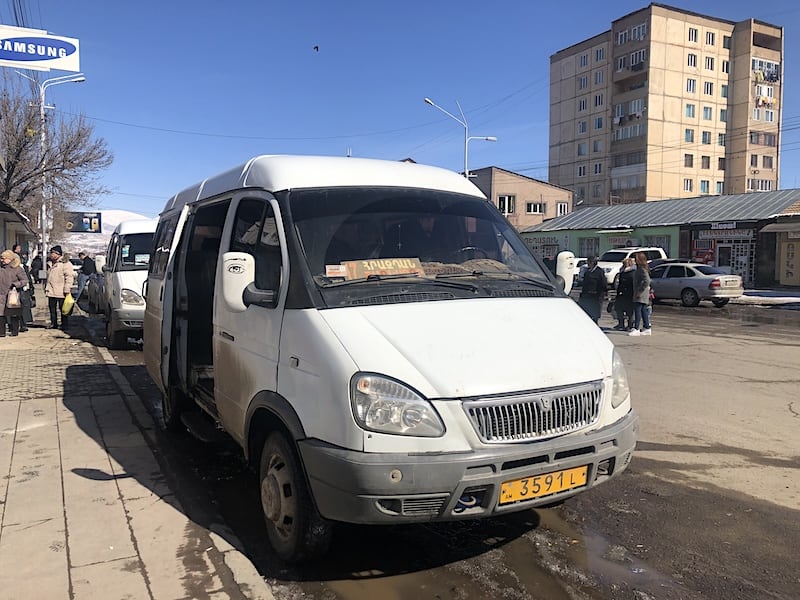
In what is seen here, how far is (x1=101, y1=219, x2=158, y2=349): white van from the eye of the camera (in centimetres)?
1130

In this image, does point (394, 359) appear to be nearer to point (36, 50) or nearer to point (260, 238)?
point (260, 238)

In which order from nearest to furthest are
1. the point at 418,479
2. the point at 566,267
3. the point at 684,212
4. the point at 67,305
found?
the point at 418,479 → the point at 566,267 → the point at 67,305 → the point at 684,212

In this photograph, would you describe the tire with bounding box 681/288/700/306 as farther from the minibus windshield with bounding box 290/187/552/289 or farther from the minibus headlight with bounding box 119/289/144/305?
the minibus windshield with bounding box 290/187/552/289

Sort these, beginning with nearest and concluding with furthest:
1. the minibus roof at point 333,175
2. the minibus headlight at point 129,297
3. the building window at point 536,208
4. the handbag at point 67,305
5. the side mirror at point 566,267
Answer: the minibus roof at point 333,175, the side mirror at point 566,267, the minibus headlight at point 129,297, the handbag at point 67,305, the building window at point 536,208

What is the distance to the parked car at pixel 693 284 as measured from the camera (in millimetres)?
22797

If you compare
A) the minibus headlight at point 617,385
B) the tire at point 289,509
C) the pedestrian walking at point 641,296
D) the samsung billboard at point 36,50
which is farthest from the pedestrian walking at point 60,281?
the minibus headlight at point 617,385

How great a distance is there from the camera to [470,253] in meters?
4.23

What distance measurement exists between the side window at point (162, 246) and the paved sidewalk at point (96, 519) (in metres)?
1.57

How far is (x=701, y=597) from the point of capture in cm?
328

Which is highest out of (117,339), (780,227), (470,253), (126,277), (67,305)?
(780,227)

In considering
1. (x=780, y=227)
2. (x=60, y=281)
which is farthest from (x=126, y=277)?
(x=780, y=227)

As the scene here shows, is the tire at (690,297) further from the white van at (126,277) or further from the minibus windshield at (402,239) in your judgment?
the minibus windshield at (402,239)

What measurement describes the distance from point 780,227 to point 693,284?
13.3 m

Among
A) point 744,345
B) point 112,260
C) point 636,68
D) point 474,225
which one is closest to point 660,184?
point 636,68
